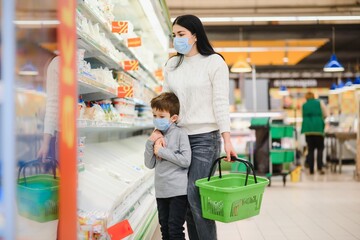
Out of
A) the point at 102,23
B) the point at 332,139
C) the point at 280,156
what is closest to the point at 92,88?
the point at 102,23

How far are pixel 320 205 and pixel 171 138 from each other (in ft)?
13.1

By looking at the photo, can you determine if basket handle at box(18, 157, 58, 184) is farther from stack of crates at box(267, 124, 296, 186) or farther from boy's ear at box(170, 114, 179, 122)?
stack of crates at box(267, 124, 296, 186)

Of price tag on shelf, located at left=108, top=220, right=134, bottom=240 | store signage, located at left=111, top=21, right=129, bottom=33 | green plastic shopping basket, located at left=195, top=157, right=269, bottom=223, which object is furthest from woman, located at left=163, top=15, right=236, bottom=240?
store signage, located at left=111, top=21, right=129, bottom=33

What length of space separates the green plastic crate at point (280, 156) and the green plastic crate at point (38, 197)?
7.40 metres

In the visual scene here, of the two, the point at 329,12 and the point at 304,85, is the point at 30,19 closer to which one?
the point at 329,12

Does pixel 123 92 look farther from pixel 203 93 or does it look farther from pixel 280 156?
pixel 280 156

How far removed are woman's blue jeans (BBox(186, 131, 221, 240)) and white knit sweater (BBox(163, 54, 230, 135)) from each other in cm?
5

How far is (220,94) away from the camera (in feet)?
Answer: 9.49

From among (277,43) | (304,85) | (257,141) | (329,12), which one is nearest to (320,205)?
(257,141)

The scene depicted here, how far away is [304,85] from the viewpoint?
21828 mm

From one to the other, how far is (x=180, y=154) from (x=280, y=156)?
6205 millimetres

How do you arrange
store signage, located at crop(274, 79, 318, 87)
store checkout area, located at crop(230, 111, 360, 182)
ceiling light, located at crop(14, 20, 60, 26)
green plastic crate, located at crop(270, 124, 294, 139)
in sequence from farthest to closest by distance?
store signage, located at crop(274, 79, 318, 87) → store checkout area, located at crop(230, 111, 360, 182) → green plastic crate, located at crop(270, 124, 294, 139) → ceiling light, located at crop(14, 20, 60, 26)

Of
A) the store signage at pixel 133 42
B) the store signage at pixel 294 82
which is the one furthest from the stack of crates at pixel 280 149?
the store signage at pixel 294 82

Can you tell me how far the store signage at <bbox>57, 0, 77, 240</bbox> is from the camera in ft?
5.41
